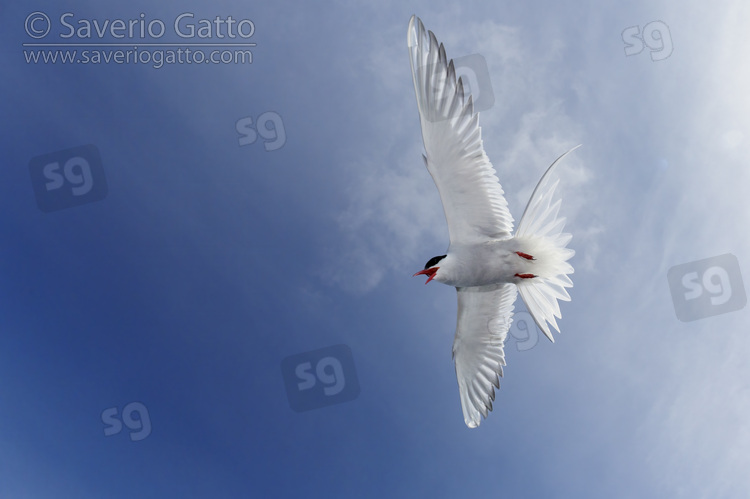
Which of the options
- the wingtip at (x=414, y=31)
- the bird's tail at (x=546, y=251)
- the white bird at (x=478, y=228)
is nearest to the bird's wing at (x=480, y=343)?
the white bird at (x=478, y=228)

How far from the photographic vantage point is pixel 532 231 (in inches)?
288

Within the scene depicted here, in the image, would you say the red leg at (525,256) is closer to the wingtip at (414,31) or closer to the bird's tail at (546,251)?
the bird's tail at (546,251)

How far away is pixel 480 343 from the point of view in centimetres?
893

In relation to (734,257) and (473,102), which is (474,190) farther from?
(734,257)

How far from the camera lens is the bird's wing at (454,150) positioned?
6.31 meters

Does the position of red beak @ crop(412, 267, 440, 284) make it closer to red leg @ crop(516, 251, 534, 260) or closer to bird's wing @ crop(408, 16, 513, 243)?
bird's wing @ crop(408, 16, 513, 243)

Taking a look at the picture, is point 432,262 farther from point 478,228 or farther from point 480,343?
point 480,343

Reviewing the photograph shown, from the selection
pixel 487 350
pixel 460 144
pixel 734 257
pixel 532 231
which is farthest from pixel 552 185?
pixel 734 257

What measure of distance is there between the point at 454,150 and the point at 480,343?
375 centimetres

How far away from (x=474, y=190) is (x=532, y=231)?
1041 mm

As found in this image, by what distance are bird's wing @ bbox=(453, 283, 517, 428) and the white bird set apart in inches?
0.7

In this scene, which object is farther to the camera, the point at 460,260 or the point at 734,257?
the point at 734,257

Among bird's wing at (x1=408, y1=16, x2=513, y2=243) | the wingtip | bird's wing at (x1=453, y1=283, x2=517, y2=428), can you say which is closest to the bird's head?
bird's wing at (x1=408, y1=16, x2=513, y2=243)

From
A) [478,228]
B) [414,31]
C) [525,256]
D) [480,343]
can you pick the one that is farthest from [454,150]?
[480,343]
